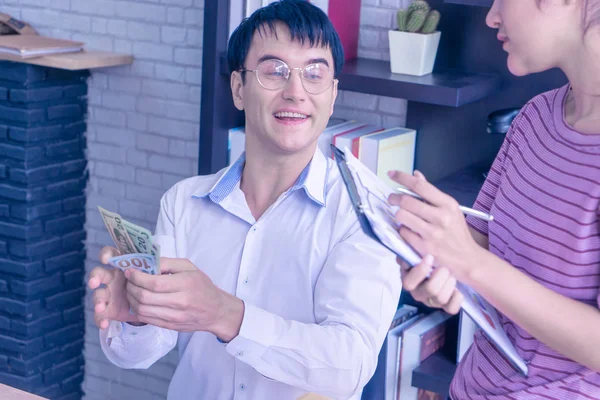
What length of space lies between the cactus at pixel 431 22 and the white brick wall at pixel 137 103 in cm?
96

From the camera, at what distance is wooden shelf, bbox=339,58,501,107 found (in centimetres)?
211

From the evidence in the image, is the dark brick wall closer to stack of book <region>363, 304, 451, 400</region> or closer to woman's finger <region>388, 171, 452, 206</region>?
stack of book <region>363, 304, 451, 400</region>

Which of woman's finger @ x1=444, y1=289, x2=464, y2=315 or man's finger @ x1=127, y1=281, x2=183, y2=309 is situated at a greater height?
woman's finger @ x1=444, y1=289, x2=464, y2=315

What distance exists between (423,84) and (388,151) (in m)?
0.32

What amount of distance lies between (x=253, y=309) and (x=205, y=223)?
36cm

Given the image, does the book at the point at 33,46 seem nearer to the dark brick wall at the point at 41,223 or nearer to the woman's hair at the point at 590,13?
the dark brick wall at the point at 41,223

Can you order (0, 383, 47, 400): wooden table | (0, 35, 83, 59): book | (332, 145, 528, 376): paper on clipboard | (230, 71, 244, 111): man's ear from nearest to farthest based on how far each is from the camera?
(332, 145, 528, 376): paper on clipboard < (0, 383, 47, 400): wooden table < (230, 71, 244, 111): man's ear < (0, 35, 83, 59): book

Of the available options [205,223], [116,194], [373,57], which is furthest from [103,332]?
[116,194]

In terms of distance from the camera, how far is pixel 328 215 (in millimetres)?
1721

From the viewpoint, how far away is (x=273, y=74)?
1.75 metres

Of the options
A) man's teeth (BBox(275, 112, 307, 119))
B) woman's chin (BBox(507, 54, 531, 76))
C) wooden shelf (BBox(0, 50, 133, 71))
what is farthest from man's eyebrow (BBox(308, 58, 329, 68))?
wooden shelf (BBox(0, 50, 133, 71))

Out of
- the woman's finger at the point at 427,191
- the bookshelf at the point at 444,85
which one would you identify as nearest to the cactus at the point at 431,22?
the bookshelf at the point at 444,85

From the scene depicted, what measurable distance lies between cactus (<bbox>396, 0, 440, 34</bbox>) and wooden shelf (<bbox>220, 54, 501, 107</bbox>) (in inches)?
5.2

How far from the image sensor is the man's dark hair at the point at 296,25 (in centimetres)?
175
